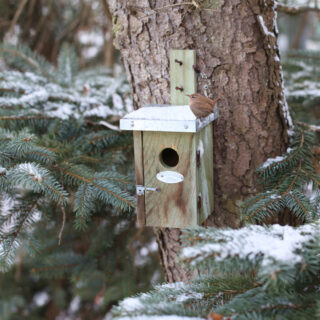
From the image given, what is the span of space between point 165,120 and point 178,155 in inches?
5.5

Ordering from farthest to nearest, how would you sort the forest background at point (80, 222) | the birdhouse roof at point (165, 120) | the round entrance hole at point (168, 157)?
the forest background at point (80, 222), the round entrance hole at point (168, 157), the birdhouse roof at point (165, 120)

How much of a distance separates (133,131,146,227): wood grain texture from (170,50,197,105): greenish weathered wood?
0.22 meters

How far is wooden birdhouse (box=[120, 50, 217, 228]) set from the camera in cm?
143

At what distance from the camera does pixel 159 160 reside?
1.49 metres

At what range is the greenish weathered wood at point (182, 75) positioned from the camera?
1.55 metres

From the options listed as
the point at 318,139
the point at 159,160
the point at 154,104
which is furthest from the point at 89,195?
the point at 318,139

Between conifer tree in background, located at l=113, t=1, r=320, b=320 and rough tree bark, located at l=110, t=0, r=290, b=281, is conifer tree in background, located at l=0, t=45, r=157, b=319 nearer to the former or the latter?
rough tree bark, located at l=110, t=0, r=290, b=281

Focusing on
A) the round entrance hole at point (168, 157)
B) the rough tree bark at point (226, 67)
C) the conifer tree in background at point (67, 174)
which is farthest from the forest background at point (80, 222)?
the rough tree bark at point (226, 67)

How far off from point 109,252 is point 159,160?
3.29 ft

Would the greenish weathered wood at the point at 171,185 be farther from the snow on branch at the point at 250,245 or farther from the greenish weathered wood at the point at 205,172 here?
the snow on branch at the point at 250,245

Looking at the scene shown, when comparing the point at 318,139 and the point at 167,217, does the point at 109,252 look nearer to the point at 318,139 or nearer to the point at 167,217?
the point at 167,217

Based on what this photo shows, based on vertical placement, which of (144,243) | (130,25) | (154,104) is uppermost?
(130,25)

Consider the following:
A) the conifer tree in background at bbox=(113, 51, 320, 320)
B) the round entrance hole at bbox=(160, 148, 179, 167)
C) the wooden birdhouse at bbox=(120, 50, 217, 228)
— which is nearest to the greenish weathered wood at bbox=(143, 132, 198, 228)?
the wooden birdhouse at bbox=(120, 50, 217, 228)

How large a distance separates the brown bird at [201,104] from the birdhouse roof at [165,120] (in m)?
0.02
